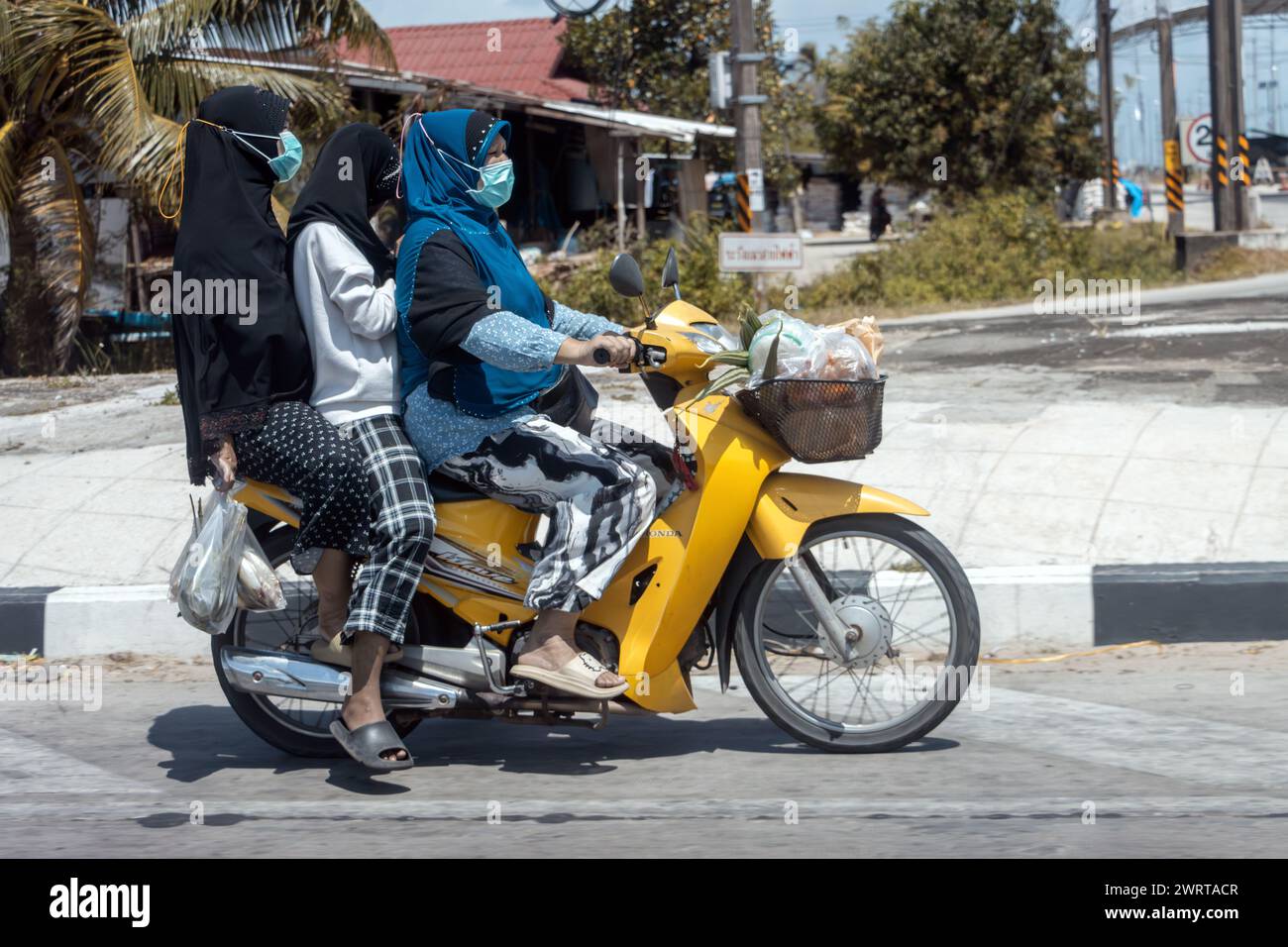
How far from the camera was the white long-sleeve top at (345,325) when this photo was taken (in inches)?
158

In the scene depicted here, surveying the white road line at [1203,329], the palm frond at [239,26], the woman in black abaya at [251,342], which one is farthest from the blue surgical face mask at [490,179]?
the palm frond at [239,26]

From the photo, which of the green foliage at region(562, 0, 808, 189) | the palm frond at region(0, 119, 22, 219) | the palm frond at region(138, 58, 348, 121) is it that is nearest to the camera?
the palm frond at region(0, 119, 22, 219)

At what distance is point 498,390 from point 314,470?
56cm

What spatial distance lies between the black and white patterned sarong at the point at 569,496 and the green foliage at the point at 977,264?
14.5 metres

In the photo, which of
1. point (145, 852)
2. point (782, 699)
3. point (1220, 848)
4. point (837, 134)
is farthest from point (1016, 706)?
point (837, 134)

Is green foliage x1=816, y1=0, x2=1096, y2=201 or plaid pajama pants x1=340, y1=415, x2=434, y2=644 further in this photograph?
green foliage x1=816, y1=0, x2=1096, y2=201

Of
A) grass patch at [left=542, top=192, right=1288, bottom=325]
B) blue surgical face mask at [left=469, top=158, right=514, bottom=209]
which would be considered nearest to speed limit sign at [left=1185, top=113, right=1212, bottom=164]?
grass patch at [left=542, top=192, right=1288, bottom=325]

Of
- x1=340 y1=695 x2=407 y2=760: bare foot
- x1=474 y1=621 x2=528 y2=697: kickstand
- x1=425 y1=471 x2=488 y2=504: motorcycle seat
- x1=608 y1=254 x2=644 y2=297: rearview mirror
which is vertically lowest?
x1=340 y1=695 x2=407 y2=760: bare foot

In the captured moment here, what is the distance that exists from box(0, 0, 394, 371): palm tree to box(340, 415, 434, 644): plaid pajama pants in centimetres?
918

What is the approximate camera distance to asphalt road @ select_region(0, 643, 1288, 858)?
356cm

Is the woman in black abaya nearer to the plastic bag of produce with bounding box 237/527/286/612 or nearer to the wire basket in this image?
the plastic bag of produce with bounding box 237/527/286/612

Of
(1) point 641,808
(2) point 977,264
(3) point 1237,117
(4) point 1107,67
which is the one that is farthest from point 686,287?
(4) point 1107,67

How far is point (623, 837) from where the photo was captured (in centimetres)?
361

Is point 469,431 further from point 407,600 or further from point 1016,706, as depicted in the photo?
point 1016,706
